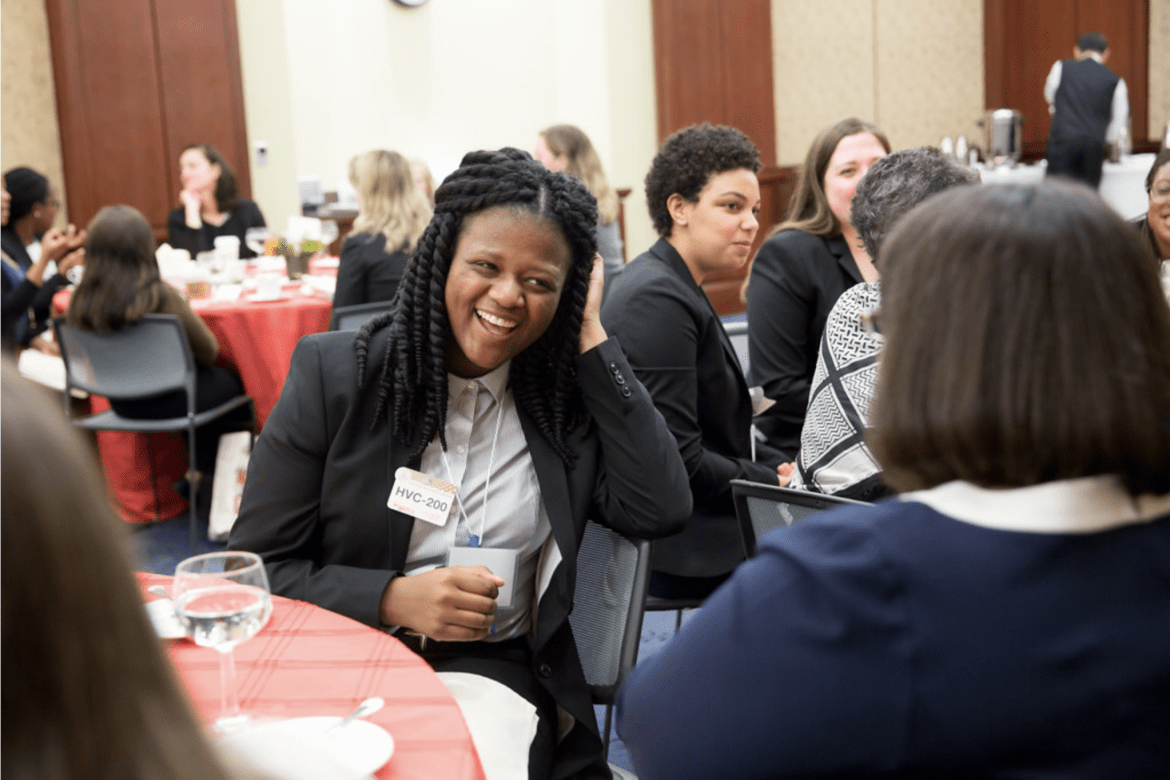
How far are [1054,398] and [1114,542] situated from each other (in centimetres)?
12

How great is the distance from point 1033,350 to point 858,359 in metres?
1.03

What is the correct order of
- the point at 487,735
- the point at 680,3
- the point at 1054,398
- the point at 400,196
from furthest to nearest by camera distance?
the point at 680,3, the point at 400,196, the point at 487,735, the point at 1054,398

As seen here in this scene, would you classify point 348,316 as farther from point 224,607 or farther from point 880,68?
point 880,68

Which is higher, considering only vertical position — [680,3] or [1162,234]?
[680,3]

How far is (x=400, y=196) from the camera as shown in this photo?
485 centimetres

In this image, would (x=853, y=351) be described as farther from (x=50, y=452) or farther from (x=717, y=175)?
(x=50, y=452)

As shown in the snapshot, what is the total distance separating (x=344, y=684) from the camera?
1265mm

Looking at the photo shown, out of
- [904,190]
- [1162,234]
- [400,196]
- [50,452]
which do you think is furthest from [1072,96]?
[50,452]

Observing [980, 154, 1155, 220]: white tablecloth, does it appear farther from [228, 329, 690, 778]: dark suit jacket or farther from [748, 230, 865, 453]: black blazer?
[228, 329, 690, 778]: dark suit jacket

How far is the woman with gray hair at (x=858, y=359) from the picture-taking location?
5.98ft

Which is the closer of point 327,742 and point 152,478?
point 327,742

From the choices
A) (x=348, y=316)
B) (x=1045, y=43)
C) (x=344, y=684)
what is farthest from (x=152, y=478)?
(x=1045, y=43)

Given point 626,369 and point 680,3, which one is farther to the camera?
point 680,3

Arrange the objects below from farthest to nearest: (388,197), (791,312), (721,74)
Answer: (721,74)
(388,197)
(791,312)
